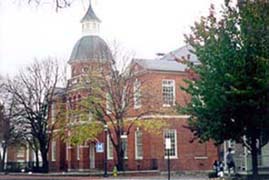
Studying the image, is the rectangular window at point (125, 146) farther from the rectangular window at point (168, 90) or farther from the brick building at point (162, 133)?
the rectangular window at point (168, 90)

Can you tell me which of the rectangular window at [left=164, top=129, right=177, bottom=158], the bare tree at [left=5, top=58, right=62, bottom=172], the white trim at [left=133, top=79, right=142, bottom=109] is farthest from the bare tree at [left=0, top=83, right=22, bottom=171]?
Result: the rectangular window at [left=164, top=129, right=177, bottom=158]

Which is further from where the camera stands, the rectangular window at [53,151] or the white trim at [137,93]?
the rectangular window at [53,151]

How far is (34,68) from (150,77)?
54.0 feet

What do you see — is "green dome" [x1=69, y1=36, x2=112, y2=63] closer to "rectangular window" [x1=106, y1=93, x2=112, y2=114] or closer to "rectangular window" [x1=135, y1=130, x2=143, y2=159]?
"rectangular window" [x1=106, y1=93, x2=112, y2=114]

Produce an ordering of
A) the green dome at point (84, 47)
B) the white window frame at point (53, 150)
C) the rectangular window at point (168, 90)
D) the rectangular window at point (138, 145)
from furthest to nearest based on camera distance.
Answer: the white window frame at point (53, 150), the green dome at point (84, 47), the rectangular window at point (138, 145), the rectangular window at point (168, 90)

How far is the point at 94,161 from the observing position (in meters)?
56.8

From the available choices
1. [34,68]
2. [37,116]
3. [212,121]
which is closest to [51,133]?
[37,116]

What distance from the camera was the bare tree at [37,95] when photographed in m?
58.9

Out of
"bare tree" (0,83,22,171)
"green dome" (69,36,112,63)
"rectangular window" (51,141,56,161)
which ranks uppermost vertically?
"green dome" (69,36,112,63)

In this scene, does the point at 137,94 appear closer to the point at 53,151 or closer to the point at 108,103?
the point at 108,103

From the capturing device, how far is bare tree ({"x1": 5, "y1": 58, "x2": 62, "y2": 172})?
5895cm

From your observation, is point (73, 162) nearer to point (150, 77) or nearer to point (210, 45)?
point (150, 77)

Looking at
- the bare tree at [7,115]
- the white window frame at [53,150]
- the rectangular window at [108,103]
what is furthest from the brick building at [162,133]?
the white window frame at [53,150]

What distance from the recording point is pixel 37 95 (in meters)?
59.6
